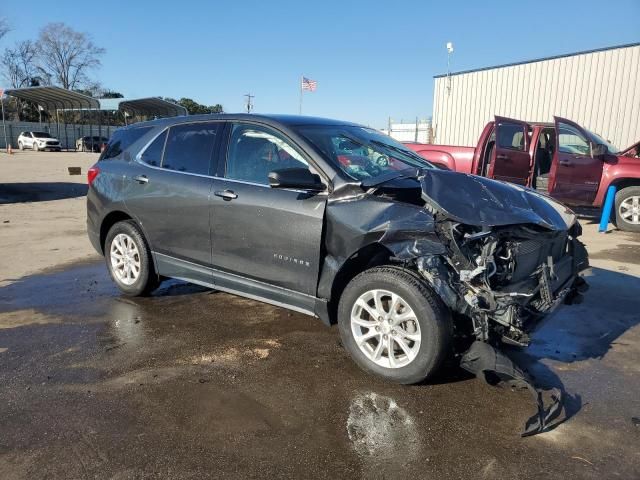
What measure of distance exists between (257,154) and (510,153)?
713cm

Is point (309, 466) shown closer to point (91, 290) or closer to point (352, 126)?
point (352, 126)

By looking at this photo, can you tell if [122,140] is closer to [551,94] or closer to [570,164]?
[570,164]

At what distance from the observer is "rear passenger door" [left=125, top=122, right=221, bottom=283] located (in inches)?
183

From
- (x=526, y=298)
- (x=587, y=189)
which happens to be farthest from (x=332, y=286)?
(x=587, y=189)

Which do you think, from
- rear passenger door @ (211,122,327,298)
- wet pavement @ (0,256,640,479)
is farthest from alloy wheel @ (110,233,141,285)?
rear passenger door @ (211,122,327,298)

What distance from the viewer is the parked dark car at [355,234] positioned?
338 cm

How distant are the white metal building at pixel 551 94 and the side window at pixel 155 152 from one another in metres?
17.3

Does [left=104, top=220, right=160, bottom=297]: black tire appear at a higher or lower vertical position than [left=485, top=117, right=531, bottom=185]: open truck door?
lower

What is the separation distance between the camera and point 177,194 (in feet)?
15.6

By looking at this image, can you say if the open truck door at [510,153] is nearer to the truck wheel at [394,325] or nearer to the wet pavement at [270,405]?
the wet pavement at [270,405]

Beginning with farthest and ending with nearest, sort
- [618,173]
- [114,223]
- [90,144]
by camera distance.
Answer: [90,144]
[618,173]
[114,223]

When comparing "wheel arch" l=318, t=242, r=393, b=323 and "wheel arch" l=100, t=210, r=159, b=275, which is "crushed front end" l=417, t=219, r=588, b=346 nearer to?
"wheel arch" l=318, t=242, r=393, b=323

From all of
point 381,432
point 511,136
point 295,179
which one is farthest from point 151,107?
point 381,432

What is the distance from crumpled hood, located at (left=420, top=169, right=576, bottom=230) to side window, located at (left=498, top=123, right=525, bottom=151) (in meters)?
6.52
